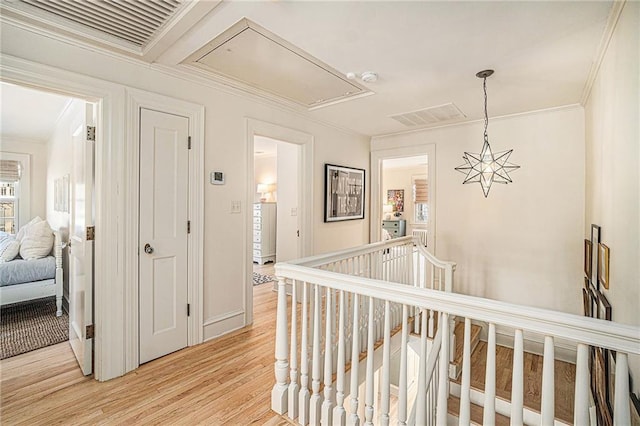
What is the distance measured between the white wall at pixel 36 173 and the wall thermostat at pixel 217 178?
4.73 m

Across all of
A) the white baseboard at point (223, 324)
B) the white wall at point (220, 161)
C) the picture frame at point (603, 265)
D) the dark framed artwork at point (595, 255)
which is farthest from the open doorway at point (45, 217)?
the dark framed artwork at point (595, 255)

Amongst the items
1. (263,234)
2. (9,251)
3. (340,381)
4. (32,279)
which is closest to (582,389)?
(340,381)

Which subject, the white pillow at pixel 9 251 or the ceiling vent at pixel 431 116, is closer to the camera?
the ceiling vent at pixel 431 116

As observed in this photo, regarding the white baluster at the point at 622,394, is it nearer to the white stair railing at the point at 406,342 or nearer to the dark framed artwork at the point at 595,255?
the white stair railing at the point at 406,342

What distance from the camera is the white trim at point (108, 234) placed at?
85.0 inches

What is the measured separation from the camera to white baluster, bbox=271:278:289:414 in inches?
73.3

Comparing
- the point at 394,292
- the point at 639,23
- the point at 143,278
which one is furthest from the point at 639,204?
the point at 143,278

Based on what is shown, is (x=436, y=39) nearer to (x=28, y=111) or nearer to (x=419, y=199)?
(x=28, y=111)

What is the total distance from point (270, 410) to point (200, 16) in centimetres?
239

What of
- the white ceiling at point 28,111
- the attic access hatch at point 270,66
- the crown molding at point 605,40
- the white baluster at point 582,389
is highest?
the white ceiling at point 28,111

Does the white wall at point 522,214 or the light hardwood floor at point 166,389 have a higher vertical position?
the white wall at point 522,214

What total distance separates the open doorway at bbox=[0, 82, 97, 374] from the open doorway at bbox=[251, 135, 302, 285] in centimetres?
183

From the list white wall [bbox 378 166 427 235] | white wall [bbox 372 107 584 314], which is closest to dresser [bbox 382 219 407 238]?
white wall [bbox 378 166 427 235]

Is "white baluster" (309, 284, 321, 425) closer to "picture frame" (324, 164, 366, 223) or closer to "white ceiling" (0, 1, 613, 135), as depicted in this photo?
"white ceiling" (0, 1, 613, 135)
